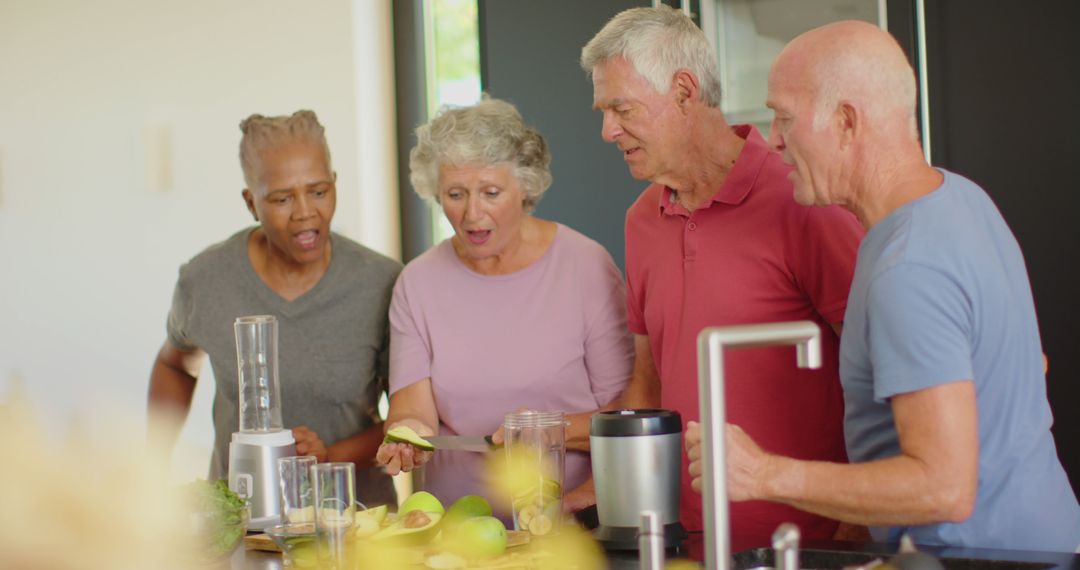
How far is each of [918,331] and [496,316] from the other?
50.1 inches

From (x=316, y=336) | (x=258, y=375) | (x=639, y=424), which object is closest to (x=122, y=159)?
(x=316, y=336)

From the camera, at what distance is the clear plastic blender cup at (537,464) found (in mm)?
1961

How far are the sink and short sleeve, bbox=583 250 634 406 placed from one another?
35.8 inches

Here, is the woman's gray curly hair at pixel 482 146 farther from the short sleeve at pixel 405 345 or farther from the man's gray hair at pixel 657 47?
the man's gray hair at pixel 657 47

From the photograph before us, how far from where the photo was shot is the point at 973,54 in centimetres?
302

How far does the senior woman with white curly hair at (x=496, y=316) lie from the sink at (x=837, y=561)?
2.82 ft

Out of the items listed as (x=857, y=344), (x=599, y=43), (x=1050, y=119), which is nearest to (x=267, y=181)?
(x=599, y=43)

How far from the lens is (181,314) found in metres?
2.94

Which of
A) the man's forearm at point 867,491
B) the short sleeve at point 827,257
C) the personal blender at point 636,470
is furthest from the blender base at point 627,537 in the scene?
the short sleeve at point 827,257

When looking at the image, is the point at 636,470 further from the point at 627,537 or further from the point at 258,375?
the point at 258,375

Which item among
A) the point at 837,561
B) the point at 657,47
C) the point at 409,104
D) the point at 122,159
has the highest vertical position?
the point at 409,104

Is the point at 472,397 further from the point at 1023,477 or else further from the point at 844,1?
the point at 844,1

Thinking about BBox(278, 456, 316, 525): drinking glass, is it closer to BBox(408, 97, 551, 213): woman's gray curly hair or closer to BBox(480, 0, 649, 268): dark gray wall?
BBox(408, 97, 551, 213): woman's gray curly hair

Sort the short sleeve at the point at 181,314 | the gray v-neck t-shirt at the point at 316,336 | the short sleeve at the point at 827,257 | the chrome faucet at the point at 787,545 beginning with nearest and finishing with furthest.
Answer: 1. the chrome faucet at the point at 787,545
2. the short sleeve at the point at 827,257
3. the gray v-neck t-shirt at the point at 316,336
4. the short sleeve at the point at 181,314
